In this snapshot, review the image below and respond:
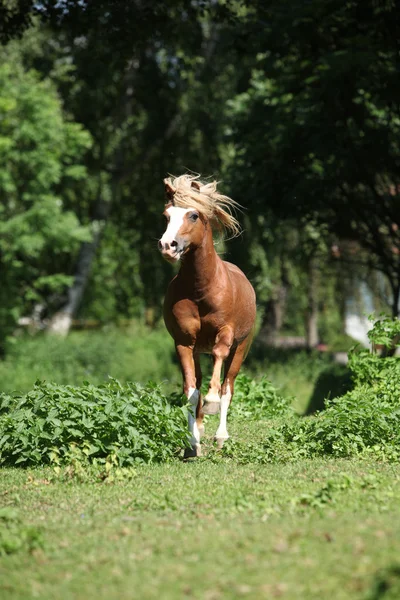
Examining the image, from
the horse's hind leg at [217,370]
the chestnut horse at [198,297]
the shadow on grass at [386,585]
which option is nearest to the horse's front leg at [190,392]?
the chestnut horse at [198,297]

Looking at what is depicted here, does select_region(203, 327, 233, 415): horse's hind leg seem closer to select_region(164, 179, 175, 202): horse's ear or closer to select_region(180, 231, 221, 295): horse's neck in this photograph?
select_region(180, 231, 221, 295): horse's neck

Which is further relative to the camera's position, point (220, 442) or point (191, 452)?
point (220, 442)

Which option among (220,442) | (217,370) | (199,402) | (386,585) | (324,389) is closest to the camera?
(386,585)

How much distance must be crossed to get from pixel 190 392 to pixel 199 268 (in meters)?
1.30

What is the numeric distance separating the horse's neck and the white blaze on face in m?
0.44

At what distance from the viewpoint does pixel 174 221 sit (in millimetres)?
8570

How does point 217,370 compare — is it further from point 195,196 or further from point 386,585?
point 386,585

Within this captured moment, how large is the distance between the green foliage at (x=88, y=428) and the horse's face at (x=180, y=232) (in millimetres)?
1630

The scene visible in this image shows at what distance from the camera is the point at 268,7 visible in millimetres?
15000

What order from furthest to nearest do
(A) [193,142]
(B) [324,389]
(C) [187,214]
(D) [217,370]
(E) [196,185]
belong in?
(A) [193,142] < (B) [324,389] < (E) [196,185] < (D) [217,370] < (C) [187,214]

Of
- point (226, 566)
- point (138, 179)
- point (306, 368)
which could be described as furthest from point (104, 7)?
point (138, 179)

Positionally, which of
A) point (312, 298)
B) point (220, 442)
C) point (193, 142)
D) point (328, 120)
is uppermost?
point (193, 142)

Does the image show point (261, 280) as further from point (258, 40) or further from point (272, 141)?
point (258, 40)

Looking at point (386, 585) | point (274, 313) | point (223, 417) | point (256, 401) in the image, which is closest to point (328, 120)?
point (256, 401)
